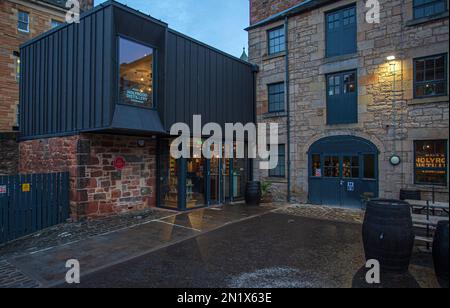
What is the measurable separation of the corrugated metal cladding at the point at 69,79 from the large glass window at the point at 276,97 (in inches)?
312

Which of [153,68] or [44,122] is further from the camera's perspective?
[44,122]

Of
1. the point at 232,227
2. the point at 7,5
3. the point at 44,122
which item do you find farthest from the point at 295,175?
the point at 7,5

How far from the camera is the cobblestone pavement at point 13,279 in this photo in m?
4.46

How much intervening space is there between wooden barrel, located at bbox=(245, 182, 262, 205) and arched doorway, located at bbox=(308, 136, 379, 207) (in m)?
2.24

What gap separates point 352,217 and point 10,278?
916 cm

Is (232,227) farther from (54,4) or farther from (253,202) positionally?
(54,4)

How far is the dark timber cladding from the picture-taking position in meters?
8.16

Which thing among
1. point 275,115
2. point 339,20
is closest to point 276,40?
point 339,20

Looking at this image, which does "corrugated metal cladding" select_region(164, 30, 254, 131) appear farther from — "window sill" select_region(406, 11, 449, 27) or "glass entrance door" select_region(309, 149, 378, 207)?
"window sill" select_region(406, 11, 449, 27)

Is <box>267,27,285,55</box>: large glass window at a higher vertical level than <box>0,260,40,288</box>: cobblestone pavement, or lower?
higher

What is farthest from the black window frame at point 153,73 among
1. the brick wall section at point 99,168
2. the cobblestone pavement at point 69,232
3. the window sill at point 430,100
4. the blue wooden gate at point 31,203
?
the window sill at point 430,100

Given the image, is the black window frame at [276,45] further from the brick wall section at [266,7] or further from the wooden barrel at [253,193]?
the wooden barrel at [253,193]

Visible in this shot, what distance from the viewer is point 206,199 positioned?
37.4 ft

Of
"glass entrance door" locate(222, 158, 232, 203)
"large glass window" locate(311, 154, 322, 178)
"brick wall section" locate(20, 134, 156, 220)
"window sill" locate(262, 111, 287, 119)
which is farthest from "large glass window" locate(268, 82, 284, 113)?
"brick wall section" locate(20, 134, 156, 220)
